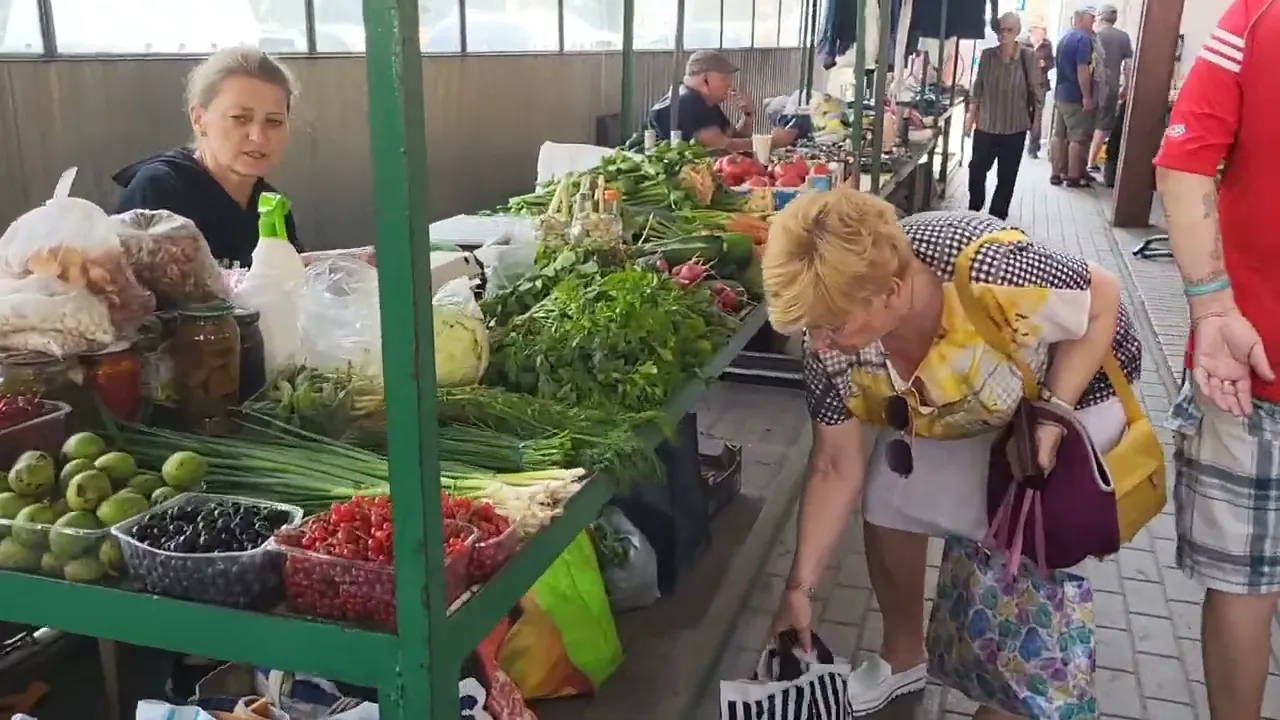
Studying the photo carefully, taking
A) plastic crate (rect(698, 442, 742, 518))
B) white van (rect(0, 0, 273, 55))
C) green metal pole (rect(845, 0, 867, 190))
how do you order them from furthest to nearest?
green metal pole (rect(845, 0, 867, 190)) < plastic crate (rect(698, 442, 742, 518)) < white van (rect(0, 0, 273, 55))

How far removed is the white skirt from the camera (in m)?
2.12

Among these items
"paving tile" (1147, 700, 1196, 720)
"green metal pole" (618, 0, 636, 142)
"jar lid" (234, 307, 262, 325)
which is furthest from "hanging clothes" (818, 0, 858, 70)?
"jar lid" (234, 307, 262, 325)

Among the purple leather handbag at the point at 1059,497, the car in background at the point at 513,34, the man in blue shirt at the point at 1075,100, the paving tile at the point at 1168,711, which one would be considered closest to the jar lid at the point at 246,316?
the purple leather handbag at the point at 1059,497

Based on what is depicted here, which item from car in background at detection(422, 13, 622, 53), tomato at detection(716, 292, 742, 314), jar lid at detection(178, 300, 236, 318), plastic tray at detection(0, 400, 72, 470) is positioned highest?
car in background at detection(422, 13, 622, 53)

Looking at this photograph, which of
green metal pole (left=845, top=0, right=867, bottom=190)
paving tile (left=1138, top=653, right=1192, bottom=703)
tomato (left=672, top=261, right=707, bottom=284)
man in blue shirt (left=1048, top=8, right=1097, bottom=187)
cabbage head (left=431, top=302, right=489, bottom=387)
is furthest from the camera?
man in blue shirt (left=1048, top=8, right=1097, bottom=187)

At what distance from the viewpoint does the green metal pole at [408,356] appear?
3.61ft

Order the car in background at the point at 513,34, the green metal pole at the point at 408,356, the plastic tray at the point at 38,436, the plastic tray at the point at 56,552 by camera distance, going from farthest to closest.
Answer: the car in background at the point at 513,34 < the plastic tray at the point at 38,436 < the plastic tray at the point at 56,552 < the green metal pole at the point at 408,356

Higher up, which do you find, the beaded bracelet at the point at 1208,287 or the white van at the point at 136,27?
the white van at the point at 136,27

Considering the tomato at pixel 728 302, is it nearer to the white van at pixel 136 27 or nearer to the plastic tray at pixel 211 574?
the plastic tray at pixel 211 574

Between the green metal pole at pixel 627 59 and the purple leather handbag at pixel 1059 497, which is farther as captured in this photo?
the green metal pole at pixel 627 59

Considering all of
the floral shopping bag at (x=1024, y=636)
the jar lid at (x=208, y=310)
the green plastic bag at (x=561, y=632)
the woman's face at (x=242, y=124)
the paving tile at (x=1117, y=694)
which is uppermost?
the woman's face at (x=242, y=124)

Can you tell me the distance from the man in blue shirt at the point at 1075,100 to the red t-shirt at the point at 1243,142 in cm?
1032

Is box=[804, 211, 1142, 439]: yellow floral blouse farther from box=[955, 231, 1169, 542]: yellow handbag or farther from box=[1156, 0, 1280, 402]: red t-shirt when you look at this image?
box=[1156, 0, 1280, 402]: red t-shirt

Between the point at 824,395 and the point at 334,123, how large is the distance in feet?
11.2
